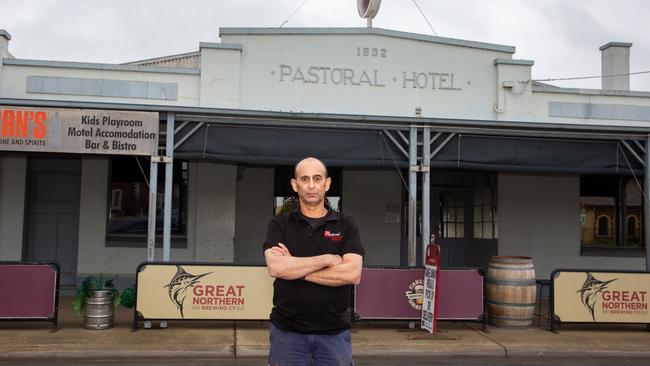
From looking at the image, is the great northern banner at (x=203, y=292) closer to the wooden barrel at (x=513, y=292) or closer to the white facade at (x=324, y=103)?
the wooden barrel at (x=513, y=292)

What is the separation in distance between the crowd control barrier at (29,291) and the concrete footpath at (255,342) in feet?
0.78

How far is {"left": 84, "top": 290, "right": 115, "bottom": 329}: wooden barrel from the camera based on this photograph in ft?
27.6

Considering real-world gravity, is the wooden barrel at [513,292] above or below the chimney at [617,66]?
below

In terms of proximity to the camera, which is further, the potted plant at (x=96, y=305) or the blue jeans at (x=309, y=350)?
the potted plant at (x=96, y=305)

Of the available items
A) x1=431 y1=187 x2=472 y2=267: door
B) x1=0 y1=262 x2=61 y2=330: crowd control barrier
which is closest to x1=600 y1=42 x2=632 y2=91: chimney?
x1=431 y1=187 x2=472 y2=267: door

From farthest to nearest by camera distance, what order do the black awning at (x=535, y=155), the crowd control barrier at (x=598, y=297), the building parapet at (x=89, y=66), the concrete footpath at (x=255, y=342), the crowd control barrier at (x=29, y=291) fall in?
the building parapet at (x=89, y=66)
the black awning at (x=535, y=155)
the crowd control barrier at (x=598, y=297)
the crowd control barrier at (x=29, y=291)
the concrete footpath at (x=255, y=342)

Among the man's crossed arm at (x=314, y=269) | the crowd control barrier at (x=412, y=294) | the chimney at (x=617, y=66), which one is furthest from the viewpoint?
the chimney at (x=617, y=66)

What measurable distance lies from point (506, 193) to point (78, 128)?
351 inches

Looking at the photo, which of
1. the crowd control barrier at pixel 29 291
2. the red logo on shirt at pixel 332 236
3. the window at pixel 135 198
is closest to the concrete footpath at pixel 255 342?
the crowd control barrier at pixel 29 291

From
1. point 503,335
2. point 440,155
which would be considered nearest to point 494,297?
point 503,335

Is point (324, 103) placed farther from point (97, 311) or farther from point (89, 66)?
point (97, 311)

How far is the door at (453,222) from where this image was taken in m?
14.2

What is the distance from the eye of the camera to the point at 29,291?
825 cm

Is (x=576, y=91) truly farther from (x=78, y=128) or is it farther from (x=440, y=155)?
(x=78, y=128)
